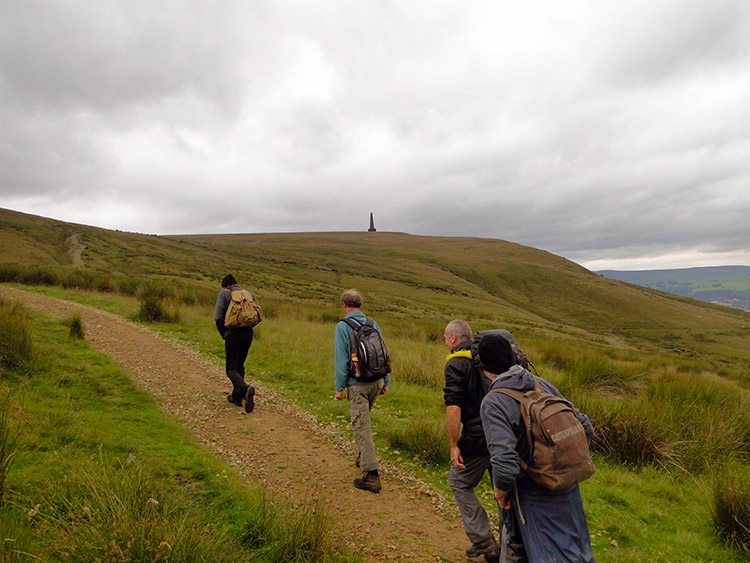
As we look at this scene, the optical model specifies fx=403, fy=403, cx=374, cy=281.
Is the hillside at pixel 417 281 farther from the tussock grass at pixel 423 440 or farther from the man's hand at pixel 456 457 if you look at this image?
the man's hand at pixel 456 457

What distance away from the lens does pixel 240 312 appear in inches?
268

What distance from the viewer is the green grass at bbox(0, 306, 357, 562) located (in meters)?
2.47

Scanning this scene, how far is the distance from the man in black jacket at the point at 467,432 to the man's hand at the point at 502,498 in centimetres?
72

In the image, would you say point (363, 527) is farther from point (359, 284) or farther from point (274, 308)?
point (359, 284)

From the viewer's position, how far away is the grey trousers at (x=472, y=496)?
3682 mm

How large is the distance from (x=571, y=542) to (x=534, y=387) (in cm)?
97

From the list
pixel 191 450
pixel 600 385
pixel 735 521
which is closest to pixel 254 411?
pixel 191 450

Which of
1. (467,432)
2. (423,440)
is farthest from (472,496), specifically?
(423,440)

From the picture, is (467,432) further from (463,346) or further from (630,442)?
(630,442)

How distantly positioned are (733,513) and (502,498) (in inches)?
146

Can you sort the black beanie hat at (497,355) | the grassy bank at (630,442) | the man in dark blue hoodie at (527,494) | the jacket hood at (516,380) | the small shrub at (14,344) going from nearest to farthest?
1. the man in dark blue hoodie at (527,494)
2. the jacket hood at (516,380)
3. the black beanie hat at (497,355)
4. the grassy bank at (630,442)
5. the small shrub at (14,344)

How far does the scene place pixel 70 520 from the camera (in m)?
2.82

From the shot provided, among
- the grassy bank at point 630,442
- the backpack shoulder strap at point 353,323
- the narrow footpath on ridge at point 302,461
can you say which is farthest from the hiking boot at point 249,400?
the backpack shoulder strap at point 353,323

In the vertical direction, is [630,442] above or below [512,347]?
below
